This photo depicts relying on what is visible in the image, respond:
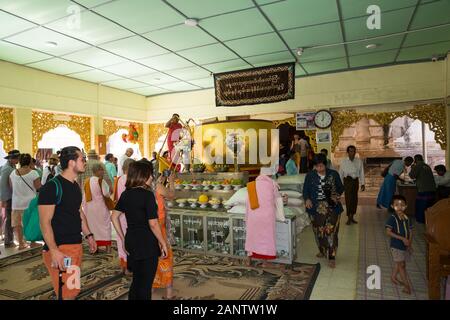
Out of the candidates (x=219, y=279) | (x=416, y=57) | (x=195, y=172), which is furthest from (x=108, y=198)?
(x=416, y=57)

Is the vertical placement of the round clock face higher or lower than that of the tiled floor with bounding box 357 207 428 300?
higher

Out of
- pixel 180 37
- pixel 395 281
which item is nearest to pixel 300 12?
Answer: pixel 180 37

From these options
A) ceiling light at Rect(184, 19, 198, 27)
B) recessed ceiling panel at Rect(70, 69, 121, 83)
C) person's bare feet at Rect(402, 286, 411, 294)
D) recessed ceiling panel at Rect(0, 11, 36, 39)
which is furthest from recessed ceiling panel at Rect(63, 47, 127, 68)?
person's bare feet at Rect(402, 286, 411, 294)

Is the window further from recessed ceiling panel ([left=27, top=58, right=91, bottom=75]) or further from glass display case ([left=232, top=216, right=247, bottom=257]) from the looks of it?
glass display case ([left=232, top=216, right=247, bottom=257])

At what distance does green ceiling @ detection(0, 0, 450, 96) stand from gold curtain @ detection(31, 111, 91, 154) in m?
1.09

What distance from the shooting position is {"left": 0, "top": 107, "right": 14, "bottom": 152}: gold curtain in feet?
20.3

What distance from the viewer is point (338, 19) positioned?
456 centimetres

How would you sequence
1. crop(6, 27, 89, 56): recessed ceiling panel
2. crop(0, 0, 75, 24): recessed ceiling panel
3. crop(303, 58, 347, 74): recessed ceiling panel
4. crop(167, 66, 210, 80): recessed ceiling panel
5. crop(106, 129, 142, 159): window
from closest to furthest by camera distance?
1. crop(0, 0, 75, 24): recessed ceiling panel
2. crop(6, 27, 89, 56): recessed ceiling panel
3. crop(303, 58, 347, 74): recessed ceiling panel
4. crop(167, 66, 210, 80): recessed ceiling panel
5. crop(106, 129, 142, 159): window

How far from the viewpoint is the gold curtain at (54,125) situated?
6833mm

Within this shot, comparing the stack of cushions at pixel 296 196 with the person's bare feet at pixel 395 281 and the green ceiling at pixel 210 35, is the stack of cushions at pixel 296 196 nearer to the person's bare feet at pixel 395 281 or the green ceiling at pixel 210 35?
the person's bare feet at pixel 395 281

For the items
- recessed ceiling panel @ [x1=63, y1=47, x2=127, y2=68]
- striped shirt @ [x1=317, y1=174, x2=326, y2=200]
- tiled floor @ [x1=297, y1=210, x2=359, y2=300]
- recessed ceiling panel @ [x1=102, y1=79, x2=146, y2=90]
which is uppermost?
recessed ceiling panel @ [x1=102, y1=79, x2=146, y2=90]

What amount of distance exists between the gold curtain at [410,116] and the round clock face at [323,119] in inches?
5.4

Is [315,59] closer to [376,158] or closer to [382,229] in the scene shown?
[376,158]

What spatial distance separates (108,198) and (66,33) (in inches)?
107
